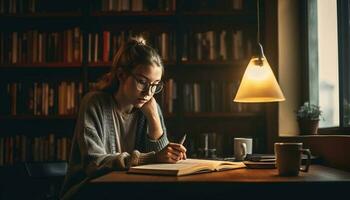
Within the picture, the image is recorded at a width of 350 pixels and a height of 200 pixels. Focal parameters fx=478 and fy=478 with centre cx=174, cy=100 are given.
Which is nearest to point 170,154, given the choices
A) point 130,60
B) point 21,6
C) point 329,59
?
point 130,60

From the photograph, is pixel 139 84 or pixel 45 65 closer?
pixel 139 84

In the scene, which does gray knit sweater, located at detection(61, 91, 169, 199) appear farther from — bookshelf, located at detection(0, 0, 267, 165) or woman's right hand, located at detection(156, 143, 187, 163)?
bookshelf, located at detection(0, 0, 267, 165)

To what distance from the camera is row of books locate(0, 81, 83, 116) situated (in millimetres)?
3408

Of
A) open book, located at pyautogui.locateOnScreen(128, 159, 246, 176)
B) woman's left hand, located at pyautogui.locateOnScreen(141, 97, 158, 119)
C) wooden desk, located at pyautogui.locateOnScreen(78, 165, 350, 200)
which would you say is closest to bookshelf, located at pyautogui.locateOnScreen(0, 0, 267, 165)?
woman's left hand, located at pyautogui.locateOnScreen(141, 97, 158, 119)

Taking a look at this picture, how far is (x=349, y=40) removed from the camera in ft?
7.40

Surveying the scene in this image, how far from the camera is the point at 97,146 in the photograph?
178 cm

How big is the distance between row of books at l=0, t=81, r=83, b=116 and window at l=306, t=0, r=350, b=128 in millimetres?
1610

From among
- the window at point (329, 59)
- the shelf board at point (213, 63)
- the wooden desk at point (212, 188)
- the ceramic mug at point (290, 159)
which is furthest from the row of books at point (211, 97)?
the wooden desk at point (212, 188)

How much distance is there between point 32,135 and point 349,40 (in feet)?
7.87

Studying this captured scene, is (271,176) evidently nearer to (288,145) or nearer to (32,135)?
(288,145)

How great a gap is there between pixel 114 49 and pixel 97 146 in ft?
5.66

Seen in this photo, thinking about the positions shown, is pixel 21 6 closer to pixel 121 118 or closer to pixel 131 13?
pixel 131 13

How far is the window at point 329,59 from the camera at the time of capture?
7.51 feet

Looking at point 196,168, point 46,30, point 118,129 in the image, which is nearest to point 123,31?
point 46,30
